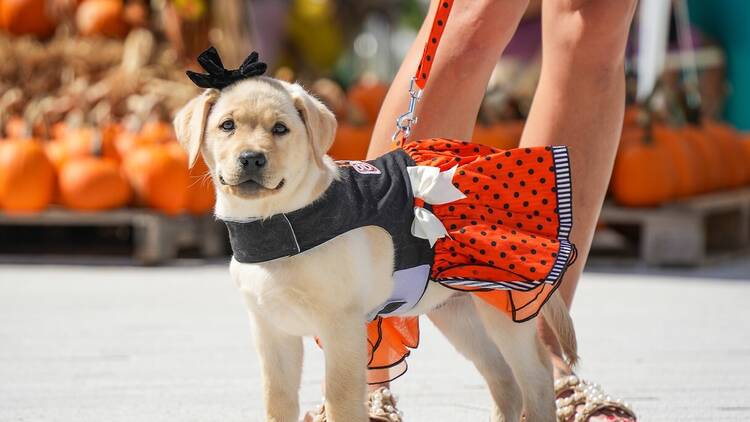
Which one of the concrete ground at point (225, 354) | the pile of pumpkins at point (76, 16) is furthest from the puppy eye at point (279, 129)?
the pile of pumpkins at point (76, 16)

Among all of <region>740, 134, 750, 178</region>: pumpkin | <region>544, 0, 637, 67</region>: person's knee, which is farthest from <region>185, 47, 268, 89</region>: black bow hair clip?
<region>740, 134, 750, 178</region>: pumpkin

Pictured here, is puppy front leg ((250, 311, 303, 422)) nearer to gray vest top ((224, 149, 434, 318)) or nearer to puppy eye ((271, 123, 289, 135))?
gray vest top ((224, 149, 434, 318))

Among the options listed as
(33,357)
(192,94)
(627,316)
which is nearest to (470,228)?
(33,357)

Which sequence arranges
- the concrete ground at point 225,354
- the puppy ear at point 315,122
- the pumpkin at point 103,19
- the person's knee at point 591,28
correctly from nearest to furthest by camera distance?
the puppy ear at point 315,122 < the person's knee at point 591,28 < the concrete ground at point 225,354 < the pumpkin at point 103,19

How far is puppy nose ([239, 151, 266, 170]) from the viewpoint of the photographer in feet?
6.75

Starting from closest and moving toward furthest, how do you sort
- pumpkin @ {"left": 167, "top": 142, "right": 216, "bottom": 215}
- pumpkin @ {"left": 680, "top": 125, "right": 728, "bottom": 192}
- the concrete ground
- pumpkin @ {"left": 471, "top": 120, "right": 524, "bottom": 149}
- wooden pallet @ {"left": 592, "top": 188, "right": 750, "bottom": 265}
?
the concrete ground
wooden pallet @ {"left": 592, "top": 188, "right": 750, "bottom": 265}
pumpkin @ {"left": 167, "top": 142, "right": 216, "bottom": 215}
pumpkin @ {"left": 471, "top": 120, "right": 524, "bottom": 149}
pumpkin @ {"left": 680, "top": 125, "right": 728, "bottom": 192}

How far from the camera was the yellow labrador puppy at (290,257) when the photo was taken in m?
2.10

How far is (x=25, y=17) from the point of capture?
726cm

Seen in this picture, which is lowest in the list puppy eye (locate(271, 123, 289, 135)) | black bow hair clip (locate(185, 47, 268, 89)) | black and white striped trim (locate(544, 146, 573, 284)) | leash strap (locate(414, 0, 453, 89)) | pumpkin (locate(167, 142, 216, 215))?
pumpkin (locate(167, 142, 216, 215))

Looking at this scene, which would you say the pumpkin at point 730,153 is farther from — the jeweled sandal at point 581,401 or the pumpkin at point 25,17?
the jeweled sandal at point 581,401

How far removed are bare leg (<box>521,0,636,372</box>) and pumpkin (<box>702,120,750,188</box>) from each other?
13.6 ft

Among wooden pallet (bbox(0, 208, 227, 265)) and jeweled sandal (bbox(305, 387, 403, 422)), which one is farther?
wooden pallet (bbox(0, 208, 227, 265))

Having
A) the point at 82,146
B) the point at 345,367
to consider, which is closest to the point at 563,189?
the point at 345,367

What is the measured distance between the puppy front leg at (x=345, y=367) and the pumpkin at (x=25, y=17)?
5723 millimetres
